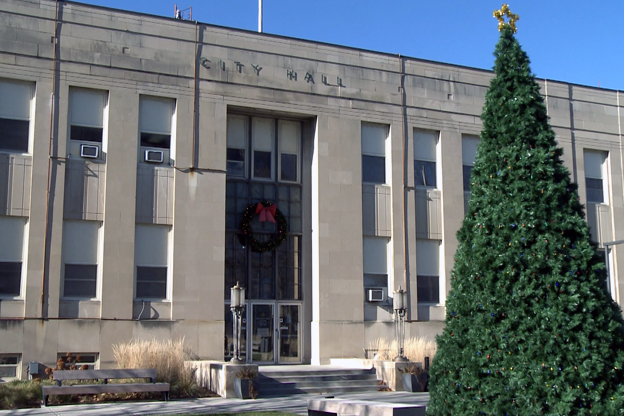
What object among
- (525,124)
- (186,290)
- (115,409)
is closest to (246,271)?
(186,290)

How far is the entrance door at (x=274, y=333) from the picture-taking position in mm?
24016

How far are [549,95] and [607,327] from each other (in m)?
21.6

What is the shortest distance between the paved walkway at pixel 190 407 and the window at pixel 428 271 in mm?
7280

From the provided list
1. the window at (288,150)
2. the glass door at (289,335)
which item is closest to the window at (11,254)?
the glass door at (289,335)

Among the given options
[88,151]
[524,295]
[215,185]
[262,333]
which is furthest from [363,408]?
[88,151]

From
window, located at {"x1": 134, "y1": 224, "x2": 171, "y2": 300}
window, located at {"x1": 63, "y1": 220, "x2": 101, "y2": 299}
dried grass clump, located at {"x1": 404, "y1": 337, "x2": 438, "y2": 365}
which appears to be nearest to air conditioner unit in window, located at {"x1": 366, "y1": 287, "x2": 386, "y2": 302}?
dried grass clump, located at {"x1": 404, "y1": 337, "x2": 438, "y2": 365}

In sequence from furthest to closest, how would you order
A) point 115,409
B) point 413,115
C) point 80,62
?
1. point 413,115
2. point 80,62
3. point 115,409

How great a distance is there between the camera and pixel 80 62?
72.1 feet

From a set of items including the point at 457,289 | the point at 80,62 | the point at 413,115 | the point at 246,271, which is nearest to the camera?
the point at 457,289

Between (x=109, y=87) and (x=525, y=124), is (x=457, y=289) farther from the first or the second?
(x=109, y=87)

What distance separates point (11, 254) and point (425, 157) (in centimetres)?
1414

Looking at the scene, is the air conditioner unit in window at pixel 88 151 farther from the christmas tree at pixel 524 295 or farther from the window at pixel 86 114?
the christmas tree at pixel 524 295

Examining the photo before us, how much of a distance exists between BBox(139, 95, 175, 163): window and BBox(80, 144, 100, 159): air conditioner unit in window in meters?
1.41

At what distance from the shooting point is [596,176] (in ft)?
96.3
